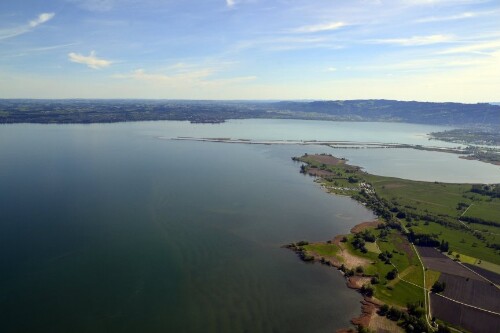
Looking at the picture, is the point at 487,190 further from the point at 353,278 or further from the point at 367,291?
the point at 367,291

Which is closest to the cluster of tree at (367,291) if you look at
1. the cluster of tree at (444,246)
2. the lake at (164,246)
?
the lake at (164,246)

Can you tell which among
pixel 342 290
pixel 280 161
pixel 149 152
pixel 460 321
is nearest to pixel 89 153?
pixel 149 152

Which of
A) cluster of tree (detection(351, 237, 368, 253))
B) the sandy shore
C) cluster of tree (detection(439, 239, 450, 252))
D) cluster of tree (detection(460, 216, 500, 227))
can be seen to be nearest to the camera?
the sandy shore

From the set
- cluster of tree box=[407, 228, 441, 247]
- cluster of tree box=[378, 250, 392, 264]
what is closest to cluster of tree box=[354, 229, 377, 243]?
cluster of tree box=[378, 250, 392, 264]

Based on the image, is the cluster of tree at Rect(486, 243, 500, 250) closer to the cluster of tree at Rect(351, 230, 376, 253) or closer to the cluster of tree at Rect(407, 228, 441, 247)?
the cluster of tree at Rect(407, 228, 441, 247)

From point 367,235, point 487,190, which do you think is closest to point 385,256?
point 367,235
